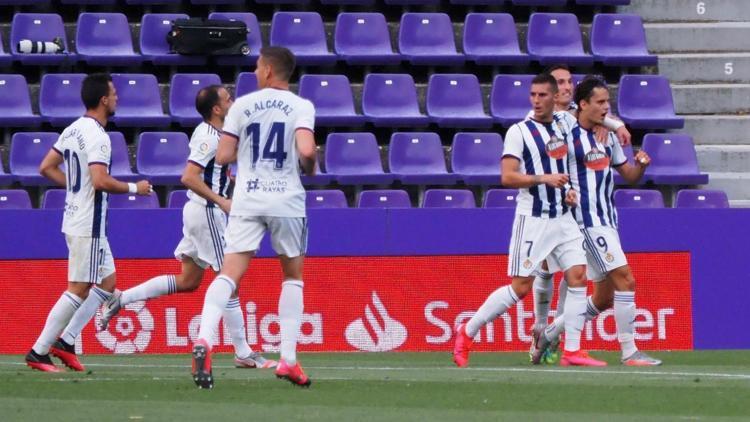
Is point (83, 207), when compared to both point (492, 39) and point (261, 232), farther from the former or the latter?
point (492, 39)

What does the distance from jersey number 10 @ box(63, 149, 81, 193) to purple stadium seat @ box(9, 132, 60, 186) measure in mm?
4941

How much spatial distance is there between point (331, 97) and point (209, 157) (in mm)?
5983

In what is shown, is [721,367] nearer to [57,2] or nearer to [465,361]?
[465,361]

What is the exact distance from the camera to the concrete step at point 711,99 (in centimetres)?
1841

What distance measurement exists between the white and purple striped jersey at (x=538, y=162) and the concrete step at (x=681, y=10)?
8.88m

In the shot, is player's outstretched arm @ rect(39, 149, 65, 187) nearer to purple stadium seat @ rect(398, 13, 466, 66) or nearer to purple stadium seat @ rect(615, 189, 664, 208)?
purple stadium seat @ rect(615, 189, 664, 208)

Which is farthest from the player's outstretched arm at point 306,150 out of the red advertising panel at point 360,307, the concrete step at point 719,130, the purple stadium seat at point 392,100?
the concrete step at point 719,130

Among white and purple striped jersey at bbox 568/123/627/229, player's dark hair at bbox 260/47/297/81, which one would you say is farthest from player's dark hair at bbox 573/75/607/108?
player's dark hair at bbox 260/47/297/81

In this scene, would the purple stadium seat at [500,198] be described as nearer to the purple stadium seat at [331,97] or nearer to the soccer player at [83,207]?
the purple stadium seat at [331,97]

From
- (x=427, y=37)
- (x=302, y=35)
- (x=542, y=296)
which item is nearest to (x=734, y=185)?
(x=427, y=37)

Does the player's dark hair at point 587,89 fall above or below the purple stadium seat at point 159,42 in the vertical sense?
below

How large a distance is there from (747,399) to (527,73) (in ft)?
34.3

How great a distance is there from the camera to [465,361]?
36.5 ft

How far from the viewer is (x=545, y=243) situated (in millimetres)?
10859
